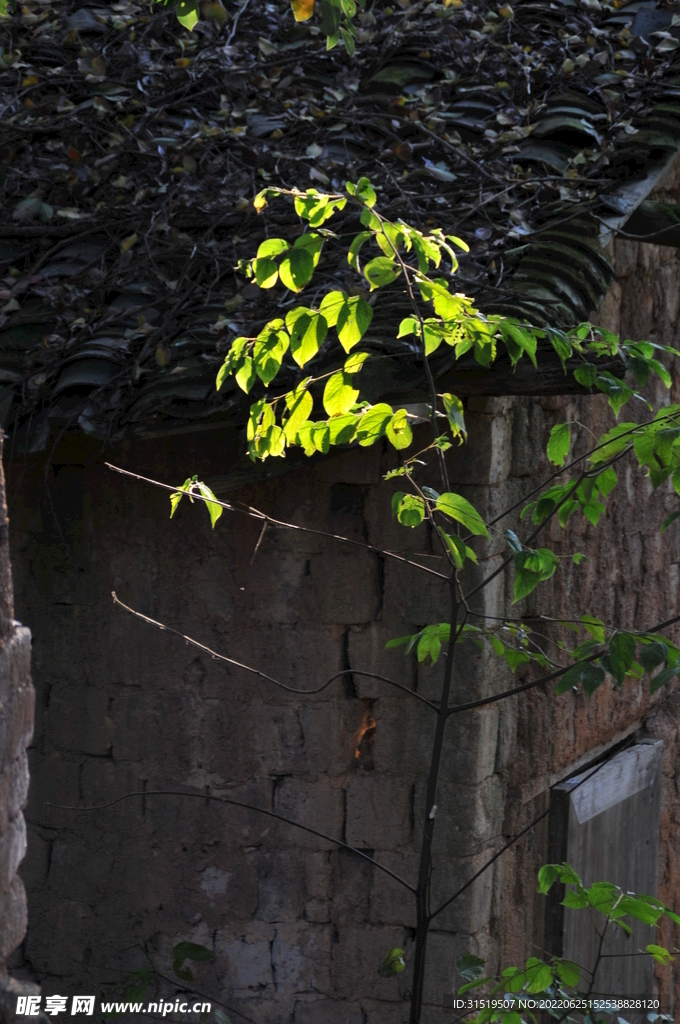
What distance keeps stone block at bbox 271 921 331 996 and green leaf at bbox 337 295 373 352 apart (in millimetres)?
2255

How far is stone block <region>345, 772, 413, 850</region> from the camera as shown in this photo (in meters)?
3.43

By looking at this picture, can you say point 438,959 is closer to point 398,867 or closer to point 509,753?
point 398,867

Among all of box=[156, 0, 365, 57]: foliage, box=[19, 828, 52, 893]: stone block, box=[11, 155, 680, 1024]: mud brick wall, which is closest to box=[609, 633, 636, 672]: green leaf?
box=[11, 155, 680, 1024]: mud brick wall

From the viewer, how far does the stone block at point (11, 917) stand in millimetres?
1435

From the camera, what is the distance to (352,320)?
1.98 m

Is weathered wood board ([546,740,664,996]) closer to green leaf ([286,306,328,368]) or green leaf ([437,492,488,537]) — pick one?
green leaf ([437,492,488,537])

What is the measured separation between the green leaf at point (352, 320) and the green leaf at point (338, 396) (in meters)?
0.14

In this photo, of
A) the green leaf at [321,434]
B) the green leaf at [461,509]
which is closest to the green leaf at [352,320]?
the green leaf at [321,434]

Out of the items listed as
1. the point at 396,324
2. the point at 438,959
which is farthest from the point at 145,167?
the point at 438,959

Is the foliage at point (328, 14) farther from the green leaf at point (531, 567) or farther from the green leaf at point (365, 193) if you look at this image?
the green leaf at point (531, 567)

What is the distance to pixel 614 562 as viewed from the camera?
4266 millimetres

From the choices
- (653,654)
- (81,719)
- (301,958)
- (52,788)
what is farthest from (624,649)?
(52,788)

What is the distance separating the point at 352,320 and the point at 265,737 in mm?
1917

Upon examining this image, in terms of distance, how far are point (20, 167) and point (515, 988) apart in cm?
304
